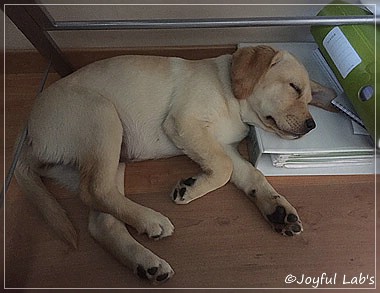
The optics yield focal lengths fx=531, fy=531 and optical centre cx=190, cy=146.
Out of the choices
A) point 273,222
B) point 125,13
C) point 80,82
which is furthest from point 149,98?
point 273,222

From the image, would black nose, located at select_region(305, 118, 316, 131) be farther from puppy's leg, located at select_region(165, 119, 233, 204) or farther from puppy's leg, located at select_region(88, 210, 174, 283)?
puppy's leg, located at select_region(88, 210, 174, 283)

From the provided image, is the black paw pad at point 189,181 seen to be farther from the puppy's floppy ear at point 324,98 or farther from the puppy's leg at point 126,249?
the puppy's floppy ear at point 324,98

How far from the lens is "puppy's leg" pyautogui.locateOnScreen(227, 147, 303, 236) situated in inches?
51.4

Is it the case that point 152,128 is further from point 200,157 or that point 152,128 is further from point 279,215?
point 279,215

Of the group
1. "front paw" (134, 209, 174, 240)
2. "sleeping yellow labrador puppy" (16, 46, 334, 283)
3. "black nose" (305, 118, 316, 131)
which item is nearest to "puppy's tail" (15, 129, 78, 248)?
"sleeping yellow labrador puppy" (16, 46, 334, 283)

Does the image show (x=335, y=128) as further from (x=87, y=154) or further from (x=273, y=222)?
(x=87, y=154)

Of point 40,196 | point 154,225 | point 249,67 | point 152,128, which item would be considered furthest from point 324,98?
point 40,196

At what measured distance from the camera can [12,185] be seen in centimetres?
129

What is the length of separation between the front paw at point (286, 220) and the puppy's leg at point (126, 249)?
11.3 inches

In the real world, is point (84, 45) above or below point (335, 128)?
above

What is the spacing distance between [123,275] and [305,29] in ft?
3.03

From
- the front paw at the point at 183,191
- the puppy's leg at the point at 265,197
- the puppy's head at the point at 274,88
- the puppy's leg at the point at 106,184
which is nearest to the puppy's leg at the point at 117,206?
the puppy's leg at the point at 106,184

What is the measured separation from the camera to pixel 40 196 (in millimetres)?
1272

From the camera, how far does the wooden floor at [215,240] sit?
1.26 m
